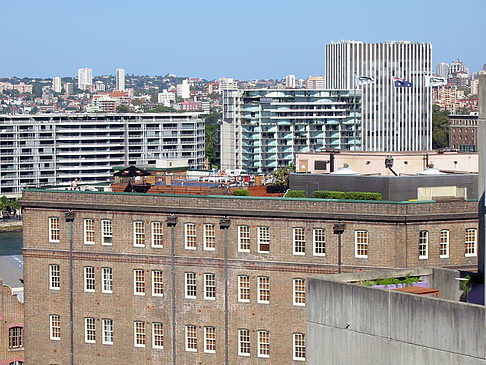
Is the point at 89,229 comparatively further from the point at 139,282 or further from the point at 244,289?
the point at 244,289

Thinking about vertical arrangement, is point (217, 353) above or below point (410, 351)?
below

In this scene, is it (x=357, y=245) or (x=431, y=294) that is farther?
(x=357, y=245)

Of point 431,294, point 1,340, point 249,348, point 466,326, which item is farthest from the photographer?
point 1,340

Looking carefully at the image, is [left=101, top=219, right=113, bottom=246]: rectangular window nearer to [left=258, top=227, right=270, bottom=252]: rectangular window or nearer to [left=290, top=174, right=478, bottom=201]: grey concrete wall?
[left=258, top=227, right=270, bottom=252]: rectangular window

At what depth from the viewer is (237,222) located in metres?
62.0

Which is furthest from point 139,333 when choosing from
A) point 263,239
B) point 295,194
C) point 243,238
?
point 295,194

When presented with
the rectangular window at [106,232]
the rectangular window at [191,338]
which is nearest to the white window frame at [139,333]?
the rectangular window at [191,338]

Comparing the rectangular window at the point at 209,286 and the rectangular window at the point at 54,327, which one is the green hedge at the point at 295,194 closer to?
the rectangular window at the point at 209,286

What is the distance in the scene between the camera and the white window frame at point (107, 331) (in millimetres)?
65562

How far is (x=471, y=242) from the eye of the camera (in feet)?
193

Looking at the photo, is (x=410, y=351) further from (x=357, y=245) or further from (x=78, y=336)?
(x=78, y=336)

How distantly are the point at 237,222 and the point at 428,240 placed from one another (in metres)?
9.66

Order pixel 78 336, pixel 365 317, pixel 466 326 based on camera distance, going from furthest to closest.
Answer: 1. pixel 78 336
2. pixel 365 317
3. pixel 466 326

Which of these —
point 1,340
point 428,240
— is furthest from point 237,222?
point 1,340
